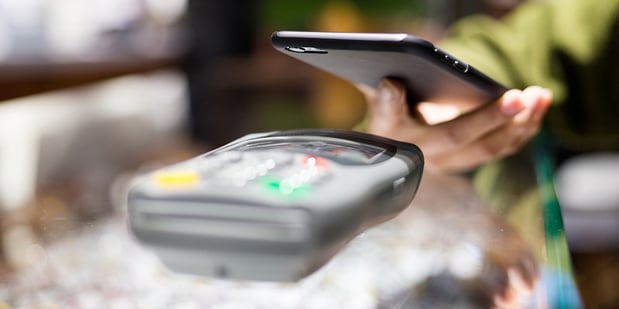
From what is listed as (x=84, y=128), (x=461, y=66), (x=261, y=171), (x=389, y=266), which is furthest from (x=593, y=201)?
(x=261, y=171)

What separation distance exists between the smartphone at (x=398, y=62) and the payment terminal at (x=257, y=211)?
0.06 metres

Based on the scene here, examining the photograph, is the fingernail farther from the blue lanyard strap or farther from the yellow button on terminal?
the yellow button on terminal

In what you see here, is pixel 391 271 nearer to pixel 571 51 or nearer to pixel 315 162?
pixel 315 162

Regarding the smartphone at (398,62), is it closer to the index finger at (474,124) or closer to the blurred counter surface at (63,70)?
the index finger at (474,124)

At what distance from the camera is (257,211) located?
9.5 inches

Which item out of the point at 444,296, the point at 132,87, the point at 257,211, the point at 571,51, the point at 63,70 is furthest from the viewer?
the point at 132,87

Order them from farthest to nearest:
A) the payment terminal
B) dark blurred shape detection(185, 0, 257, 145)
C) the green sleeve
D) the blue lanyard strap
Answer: dark blurred shape detection(185, 0, 257, 145)
the green sleeve
the blue lanyard strap
the payment terminal

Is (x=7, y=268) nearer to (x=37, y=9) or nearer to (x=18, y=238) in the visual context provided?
(x=18, y=238)

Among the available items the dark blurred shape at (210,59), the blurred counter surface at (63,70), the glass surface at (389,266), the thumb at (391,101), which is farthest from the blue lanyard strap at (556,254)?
the dark blurred shape at (210,59)

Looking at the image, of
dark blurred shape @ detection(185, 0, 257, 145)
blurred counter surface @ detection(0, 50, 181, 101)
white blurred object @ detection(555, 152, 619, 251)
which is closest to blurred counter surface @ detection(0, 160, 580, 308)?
blurred counter surface @ detection(0, 50, 181, 101)

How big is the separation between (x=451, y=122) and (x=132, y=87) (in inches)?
62.6

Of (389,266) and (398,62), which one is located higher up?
(398,62)

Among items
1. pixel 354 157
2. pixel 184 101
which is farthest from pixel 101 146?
pixel 354 157

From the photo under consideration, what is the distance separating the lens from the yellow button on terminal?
0.86 ft
